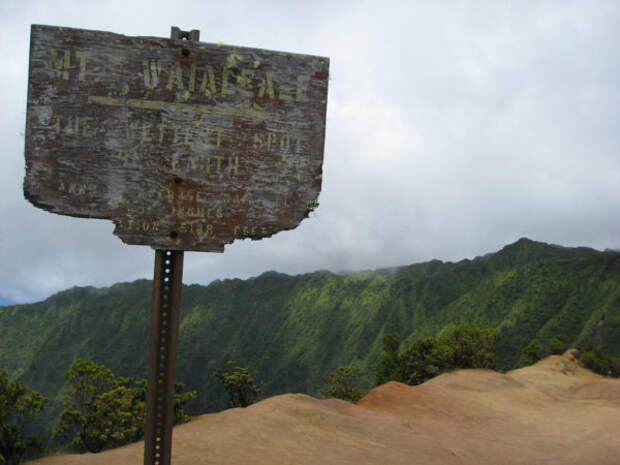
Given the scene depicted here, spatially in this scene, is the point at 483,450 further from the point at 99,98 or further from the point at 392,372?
the point at 392,372

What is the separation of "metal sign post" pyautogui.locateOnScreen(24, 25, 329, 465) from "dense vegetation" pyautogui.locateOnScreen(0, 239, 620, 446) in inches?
2049

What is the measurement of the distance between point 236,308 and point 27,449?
107234 millimetres

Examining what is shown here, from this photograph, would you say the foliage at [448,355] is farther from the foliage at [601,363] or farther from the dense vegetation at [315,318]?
the dense vegetation at [315,318]

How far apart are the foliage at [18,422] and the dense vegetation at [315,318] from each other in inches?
1983

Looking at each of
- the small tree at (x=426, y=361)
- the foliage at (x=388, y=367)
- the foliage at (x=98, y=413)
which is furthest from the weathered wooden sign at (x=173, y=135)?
the foliage at (x=388, y=367)

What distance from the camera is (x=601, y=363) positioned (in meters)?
30.6

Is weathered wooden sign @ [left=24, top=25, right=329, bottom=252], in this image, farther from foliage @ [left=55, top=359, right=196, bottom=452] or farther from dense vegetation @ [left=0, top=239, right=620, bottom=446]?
dense vegetation @ [left=0, top=239, right=620, bottom=446]

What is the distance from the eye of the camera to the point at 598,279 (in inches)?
2397

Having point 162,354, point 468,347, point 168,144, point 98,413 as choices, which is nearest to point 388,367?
point 468,347

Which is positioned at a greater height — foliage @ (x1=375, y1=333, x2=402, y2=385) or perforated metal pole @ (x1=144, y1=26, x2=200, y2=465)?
perforated metal pole @ (x1=144, y1=26, x2=200, y2=465)

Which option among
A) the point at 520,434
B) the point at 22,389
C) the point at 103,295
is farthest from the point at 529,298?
the point at 103,295

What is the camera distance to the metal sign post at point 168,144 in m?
4.35

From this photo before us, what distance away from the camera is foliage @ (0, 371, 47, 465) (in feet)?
32.3

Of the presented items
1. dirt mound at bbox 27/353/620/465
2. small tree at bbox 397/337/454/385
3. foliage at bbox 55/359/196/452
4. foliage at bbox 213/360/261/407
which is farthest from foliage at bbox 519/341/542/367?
foliage at bbox 55/359/196/452
